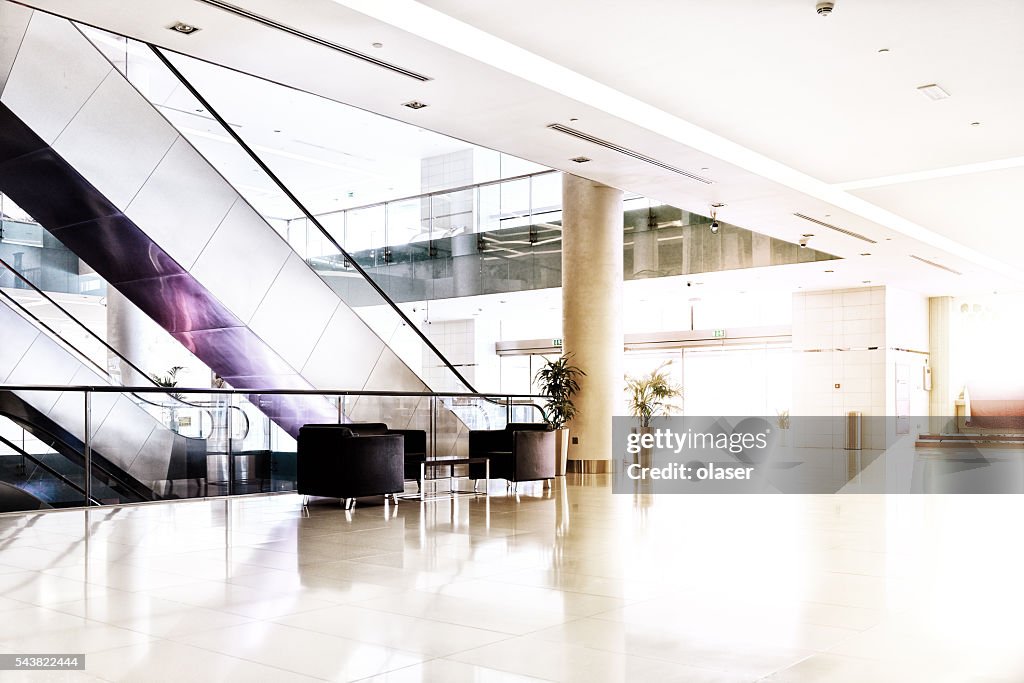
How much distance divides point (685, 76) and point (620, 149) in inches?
72.3

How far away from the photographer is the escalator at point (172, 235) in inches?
357

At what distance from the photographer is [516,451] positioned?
11.2 meters

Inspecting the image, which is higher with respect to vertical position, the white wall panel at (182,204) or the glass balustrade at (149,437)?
the white wall panel at (182,204)

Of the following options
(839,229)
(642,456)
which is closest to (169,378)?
(642,456)

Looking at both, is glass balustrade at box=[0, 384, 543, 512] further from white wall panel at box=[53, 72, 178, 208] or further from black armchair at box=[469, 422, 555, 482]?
white wall panel at box=[53, 72, 178, 208]

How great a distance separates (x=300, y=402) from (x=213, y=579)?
5652mm

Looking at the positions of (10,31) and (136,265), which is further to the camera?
(136,265)

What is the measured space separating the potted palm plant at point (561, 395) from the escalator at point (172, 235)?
5.99ft

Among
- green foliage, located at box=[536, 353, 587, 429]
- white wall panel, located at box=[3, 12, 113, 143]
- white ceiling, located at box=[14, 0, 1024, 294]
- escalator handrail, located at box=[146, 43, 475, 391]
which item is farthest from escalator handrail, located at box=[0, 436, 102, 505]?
green foliage, located at box=[536, 353, 587, 429]

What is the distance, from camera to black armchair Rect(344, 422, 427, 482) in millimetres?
10526

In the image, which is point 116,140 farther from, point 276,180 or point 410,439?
point 410,439

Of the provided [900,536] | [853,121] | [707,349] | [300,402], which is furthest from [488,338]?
[900,536]

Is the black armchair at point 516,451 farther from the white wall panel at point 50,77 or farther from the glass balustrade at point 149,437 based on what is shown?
the white wall panel at point 50,77

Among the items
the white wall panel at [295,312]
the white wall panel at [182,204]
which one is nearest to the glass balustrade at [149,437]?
the white wall panel at [295,312]
